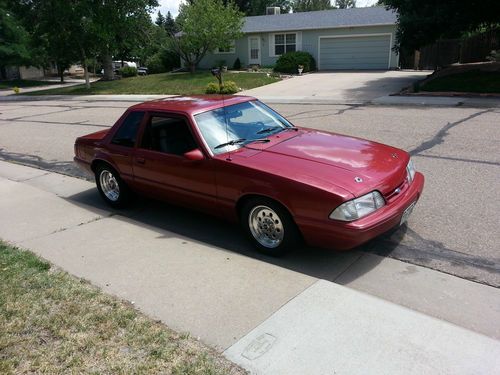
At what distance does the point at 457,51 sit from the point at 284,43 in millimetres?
12531

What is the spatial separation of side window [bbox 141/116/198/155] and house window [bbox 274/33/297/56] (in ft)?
98.0

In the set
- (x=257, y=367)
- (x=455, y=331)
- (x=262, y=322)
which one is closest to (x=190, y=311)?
(x=262, y=322)

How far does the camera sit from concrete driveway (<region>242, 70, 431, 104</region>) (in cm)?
1780

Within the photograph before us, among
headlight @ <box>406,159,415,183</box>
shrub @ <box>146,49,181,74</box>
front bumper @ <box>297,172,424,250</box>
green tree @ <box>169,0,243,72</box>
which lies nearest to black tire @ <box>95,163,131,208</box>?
front bumper @ <box>297,172,424,250</box>

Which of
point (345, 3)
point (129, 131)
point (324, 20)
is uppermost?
point (345, 3)

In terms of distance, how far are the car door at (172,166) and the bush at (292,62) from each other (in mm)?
26282

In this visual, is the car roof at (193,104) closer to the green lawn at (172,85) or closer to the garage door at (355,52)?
the green lawn at (172,85)

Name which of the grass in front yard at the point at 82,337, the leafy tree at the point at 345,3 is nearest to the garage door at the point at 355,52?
the grass in front yard at the point at 82,337

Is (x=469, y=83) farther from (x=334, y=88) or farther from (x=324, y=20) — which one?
(x=324, y=20)

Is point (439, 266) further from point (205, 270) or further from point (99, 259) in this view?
point (99, 259)

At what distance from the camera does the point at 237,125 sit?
5.14 meters

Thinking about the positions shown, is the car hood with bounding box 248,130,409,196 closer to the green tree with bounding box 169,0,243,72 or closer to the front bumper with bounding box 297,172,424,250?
the front bumper with bounding box 297,172,424,250

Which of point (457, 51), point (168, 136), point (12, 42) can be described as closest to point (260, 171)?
point (168, 136)

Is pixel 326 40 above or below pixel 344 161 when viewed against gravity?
above
